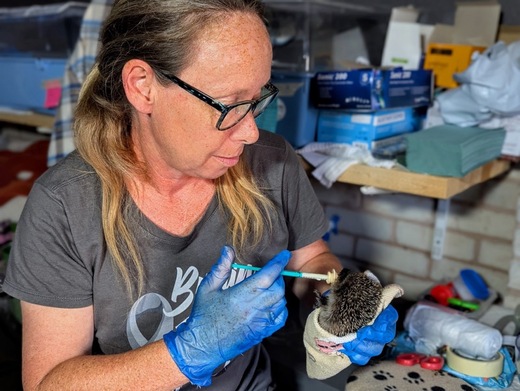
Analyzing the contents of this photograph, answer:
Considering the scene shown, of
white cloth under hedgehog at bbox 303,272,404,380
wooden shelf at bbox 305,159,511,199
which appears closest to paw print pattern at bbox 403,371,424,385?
white cloth under hedgehog at bbox 303,272,404,380

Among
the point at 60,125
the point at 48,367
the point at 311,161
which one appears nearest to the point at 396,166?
the point at 311,161

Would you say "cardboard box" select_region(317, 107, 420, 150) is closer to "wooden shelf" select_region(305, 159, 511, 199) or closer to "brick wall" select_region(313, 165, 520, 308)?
"wooden shelf" select_region(305, 159, 511, 199)

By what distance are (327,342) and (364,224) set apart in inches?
43.6

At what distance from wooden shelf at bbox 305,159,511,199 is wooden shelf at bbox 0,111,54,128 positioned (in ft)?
4.31

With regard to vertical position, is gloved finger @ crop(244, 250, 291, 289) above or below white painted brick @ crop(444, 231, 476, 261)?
above

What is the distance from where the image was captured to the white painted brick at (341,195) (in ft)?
6.71

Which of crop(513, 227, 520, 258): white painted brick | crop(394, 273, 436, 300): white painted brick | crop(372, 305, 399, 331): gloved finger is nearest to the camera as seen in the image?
crop(372, 305, 399, 331): gloved finger

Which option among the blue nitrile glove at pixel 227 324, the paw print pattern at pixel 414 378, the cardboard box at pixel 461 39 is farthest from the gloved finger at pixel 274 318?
the cardboard box at pixel 461 39

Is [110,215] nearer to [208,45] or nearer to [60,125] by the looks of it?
[208,45]

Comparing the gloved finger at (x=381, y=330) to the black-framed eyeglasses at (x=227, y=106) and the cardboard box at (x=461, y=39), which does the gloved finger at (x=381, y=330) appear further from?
the cardboard box at (x=461, y=39)

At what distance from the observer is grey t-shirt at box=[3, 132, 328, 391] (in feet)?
3.22

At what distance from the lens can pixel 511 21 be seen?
1.68 metres

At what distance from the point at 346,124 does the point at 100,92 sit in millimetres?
759

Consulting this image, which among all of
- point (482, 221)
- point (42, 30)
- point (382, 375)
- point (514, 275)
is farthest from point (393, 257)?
point (42, 30)
